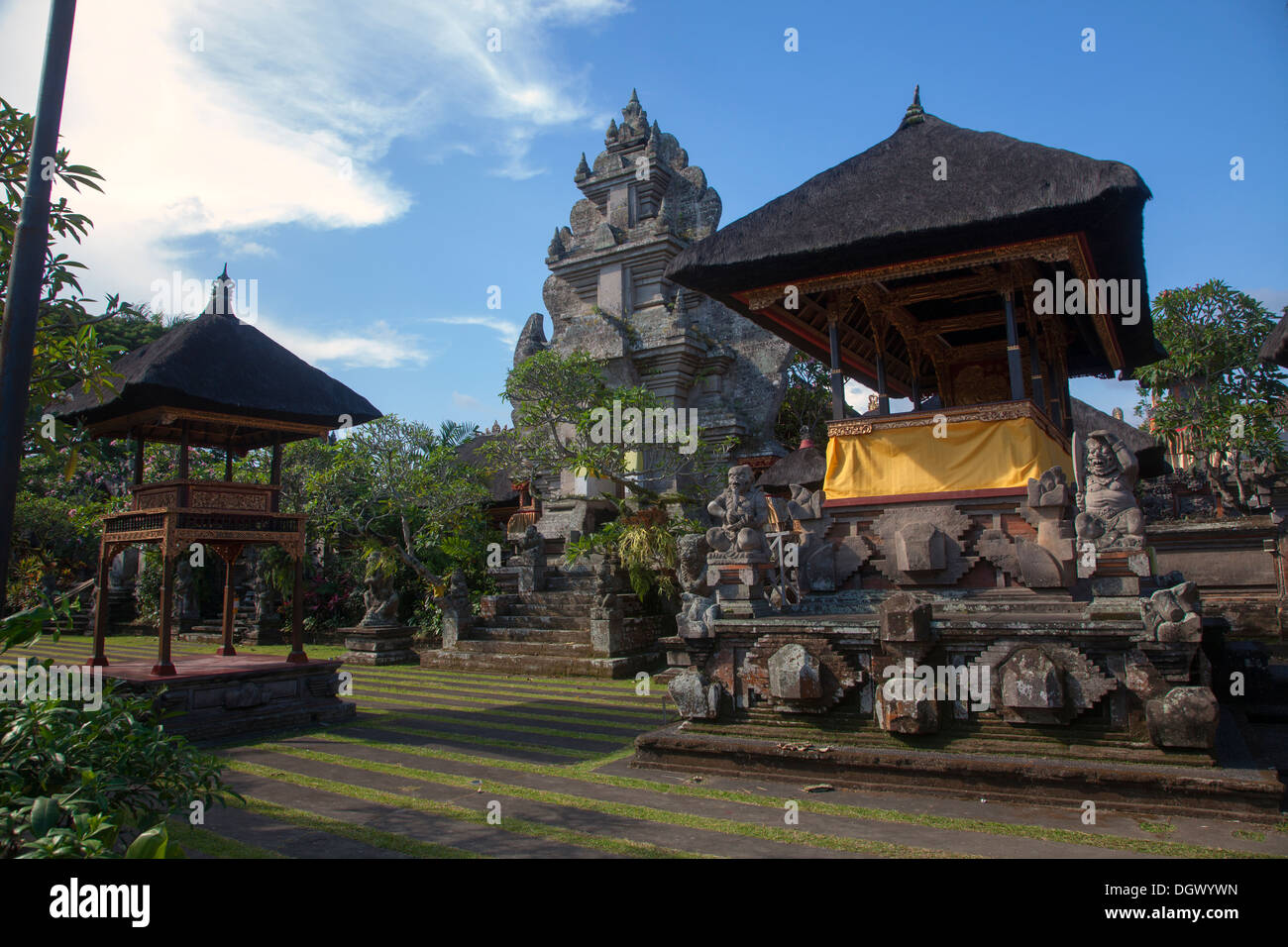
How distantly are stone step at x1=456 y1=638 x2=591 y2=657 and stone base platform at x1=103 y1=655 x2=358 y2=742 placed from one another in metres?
4.03

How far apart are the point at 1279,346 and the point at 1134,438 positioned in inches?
310

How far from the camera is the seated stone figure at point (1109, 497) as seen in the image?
5957 mm

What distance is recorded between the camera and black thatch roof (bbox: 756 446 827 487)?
650 inches

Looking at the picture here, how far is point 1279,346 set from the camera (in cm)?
1001

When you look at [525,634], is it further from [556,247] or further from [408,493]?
[556,247]

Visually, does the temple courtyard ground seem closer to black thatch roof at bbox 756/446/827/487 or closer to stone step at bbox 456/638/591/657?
stone step at bbox 456/638/591/657

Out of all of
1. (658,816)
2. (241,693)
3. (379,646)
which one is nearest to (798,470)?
(379,646)

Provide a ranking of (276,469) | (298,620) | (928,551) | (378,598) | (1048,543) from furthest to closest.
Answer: (378,598)
(276,469)
(298,620)
(928,551)
(1048,543)

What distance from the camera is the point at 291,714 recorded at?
27.6ft

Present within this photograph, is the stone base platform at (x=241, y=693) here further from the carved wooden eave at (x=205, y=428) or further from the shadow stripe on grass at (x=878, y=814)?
the carved wooden eave at (x=205, y=428)

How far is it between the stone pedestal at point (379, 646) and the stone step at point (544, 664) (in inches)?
43.1

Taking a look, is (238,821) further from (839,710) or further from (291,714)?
(839,710)
